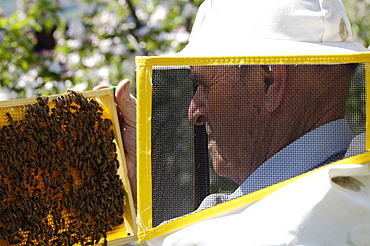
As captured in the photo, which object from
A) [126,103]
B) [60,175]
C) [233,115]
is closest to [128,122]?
[126,103]

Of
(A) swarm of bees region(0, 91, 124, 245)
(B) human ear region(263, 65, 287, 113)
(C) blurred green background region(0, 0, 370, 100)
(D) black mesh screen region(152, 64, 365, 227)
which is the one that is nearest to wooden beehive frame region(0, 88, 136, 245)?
(A) swarm of bees region(0, 91, 124, 245)

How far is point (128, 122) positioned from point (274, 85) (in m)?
0.50

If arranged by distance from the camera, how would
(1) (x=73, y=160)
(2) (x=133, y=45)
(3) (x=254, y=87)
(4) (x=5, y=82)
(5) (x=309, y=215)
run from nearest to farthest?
(5) (x=309, y=215) < (3) (x=254, y=87) < (1) (x=73, y=160) < (4) (x=5, y=82) < (2) (x=133, y=45)

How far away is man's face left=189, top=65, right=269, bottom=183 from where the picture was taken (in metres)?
1.25

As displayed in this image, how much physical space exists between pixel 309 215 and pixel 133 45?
2919 mm

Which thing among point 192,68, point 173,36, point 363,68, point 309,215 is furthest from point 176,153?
point 173,36

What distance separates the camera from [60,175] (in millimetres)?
1365

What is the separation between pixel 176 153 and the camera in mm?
1312

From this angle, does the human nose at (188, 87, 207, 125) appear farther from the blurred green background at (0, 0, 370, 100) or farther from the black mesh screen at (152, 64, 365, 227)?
the blurred green background at (0, 0, 370, 100)

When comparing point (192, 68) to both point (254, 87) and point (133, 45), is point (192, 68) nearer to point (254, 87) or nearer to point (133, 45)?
point (254, 87)

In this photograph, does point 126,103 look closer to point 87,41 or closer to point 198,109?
point 198,109

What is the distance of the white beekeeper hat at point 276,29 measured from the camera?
1.29 meters

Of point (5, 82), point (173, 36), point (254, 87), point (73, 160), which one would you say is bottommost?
point (5, 82)

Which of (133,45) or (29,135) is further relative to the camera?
(133,45)
